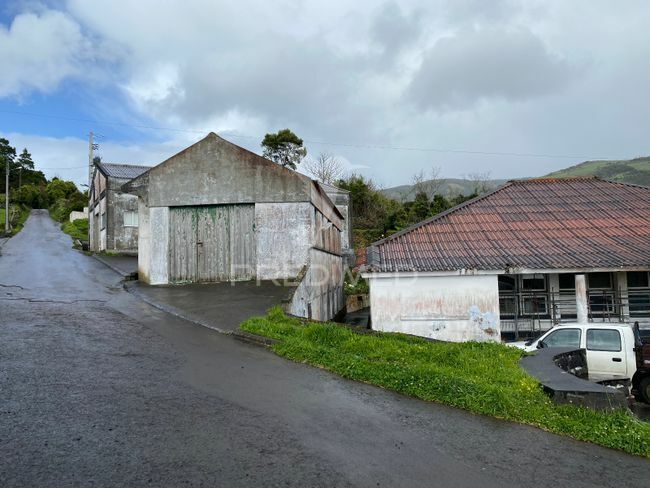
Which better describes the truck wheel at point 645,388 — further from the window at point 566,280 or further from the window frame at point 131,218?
the window frame at point 131,218

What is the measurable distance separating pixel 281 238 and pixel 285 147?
97.6ft

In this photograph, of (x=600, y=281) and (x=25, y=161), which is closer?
(x=600, y=281)

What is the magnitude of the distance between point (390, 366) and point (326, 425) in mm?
2235

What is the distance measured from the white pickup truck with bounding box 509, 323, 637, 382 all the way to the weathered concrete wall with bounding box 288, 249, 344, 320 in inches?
226

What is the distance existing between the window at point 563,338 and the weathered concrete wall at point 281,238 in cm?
739

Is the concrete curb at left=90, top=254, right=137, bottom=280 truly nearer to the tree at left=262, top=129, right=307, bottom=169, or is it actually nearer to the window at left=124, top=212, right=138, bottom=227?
the window at left=124, top=212, right=138, bottom=227

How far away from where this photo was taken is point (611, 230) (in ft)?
49.1

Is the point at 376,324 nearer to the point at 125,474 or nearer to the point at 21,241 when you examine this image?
the point at 125,474

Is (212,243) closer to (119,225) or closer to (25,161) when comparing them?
(119,225)

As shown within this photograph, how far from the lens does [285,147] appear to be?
42.9 metres

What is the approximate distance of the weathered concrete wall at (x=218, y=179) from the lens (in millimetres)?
14703

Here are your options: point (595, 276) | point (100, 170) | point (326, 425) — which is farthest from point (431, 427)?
point (100, 170)

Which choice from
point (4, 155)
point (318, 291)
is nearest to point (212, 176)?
point (318, 291)

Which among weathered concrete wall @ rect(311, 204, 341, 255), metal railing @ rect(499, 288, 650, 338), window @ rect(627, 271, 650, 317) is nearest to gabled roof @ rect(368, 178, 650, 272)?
window @ rect(627, 271, 650, 317)
